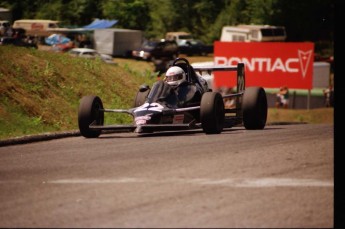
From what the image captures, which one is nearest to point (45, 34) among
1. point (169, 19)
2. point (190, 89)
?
point (169, 19)

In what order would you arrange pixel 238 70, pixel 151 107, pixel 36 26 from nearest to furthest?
pixel 151 107, pixel 238 70, pixel 36 26

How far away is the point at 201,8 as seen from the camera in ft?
169

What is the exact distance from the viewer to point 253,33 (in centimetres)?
5828

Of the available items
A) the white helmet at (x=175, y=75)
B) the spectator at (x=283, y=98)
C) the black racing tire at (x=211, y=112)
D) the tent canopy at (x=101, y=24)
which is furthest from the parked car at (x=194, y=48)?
the black racing tire at (x=211, y=112)

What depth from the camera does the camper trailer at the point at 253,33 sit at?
57.5 m

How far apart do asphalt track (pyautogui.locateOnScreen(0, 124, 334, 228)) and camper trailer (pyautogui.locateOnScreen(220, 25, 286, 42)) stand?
44721 mm

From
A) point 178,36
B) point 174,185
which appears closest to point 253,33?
point 178,36

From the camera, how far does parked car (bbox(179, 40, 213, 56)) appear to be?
214ft

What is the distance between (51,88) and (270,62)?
2133cm

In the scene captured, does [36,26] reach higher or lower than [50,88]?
lower

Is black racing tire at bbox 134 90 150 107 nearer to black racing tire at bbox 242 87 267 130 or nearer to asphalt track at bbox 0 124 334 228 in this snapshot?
black racing tire at bbox 242 87 267 130

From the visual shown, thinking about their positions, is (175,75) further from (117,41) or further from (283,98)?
(117,41)

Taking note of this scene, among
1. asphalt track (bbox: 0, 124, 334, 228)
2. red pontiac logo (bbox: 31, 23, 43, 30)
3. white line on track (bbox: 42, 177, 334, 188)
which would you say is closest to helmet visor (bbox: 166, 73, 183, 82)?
asphalt track (bbox: 0, 124, 334, 228)

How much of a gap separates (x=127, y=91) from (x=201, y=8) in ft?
89.7
